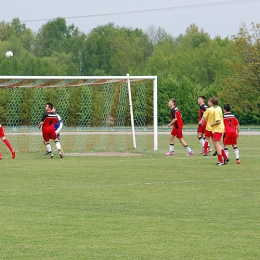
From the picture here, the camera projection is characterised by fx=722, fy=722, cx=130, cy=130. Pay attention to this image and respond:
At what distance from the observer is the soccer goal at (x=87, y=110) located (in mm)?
27500

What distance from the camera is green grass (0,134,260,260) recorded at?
303 inches

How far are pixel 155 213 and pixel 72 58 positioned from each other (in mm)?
92382

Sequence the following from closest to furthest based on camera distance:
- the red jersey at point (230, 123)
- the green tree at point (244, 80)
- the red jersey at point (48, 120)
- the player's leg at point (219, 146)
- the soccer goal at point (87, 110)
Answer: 1. the player's leg at point (219, 146)
2. the red jersey at point (230, 123)
3. the red jersey at point (48, 120)
4. the soccer goal at point (87, 110)
5. the green tree at point (244, 80)

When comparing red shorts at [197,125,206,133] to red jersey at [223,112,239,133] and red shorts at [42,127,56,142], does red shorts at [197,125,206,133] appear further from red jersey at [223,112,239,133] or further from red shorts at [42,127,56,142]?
red shorts at [42,127,56,142]

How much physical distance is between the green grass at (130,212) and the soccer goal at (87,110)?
30.5 ft

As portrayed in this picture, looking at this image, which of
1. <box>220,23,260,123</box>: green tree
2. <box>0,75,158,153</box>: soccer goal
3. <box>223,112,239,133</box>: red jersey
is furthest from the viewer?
<box>220,23,260,123</box>: green tree

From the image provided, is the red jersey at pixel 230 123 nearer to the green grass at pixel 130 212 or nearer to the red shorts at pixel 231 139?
the red shorts at pixel 231 139

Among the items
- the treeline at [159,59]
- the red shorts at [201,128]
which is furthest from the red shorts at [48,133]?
the treeline at [159,59]

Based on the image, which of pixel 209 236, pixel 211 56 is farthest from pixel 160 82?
pixel 209 236

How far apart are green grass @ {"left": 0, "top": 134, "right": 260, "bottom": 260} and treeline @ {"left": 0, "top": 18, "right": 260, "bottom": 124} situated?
61.2 feet

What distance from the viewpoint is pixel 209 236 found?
8375mm

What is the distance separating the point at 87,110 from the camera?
33.0 m

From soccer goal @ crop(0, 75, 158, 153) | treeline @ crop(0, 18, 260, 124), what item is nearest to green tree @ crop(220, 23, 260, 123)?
treeline @ crop(0, 18, 260, 124)

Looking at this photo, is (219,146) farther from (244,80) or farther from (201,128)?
(244,80)
